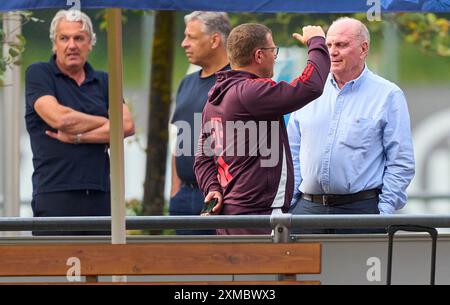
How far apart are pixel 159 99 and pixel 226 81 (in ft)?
14.8

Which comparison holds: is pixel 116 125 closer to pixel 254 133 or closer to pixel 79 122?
pixel 254 133

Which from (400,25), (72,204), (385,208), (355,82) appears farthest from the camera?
(400,25)

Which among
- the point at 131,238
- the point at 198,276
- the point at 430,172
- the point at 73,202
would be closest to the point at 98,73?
the point at 73,202

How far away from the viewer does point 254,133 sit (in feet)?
25.2

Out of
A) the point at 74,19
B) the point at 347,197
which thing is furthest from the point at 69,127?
the point at 347,197

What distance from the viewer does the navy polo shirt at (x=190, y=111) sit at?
9609mm

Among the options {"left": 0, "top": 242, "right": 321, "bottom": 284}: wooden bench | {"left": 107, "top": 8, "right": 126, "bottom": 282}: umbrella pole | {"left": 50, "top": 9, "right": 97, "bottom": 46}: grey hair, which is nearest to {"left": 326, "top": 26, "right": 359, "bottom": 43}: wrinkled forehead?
{"left": 107, "top": 8, "right": 126, "bottom": 282}: umbrella pole

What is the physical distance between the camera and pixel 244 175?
7734mm

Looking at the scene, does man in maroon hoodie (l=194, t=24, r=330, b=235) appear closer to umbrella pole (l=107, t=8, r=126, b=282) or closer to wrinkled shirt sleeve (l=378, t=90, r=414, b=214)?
umbrella pole (l=107, t=8, r=126, b=282)

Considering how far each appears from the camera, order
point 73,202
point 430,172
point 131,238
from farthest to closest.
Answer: point 430,172
point 73,202
point 131,238

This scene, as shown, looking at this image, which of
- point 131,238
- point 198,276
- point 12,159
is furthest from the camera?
point 12,159

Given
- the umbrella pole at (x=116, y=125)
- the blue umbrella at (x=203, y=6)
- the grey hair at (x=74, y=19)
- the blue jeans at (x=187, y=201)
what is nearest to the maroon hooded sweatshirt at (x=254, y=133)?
the blue umbrella at (x=203, y=6)

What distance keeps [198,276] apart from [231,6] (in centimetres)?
145

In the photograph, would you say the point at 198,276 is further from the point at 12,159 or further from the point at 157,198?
the point at 157,198
